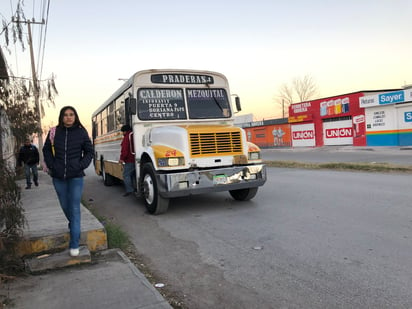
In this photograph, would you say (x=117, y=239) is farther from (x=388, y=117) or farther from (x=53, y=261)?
(x=388, y=117)

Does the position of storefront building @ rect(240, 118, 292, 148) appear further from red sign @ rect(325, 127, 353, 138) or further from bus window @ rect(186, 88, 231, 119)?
bus window @ rect(186, 88, 231, 119)

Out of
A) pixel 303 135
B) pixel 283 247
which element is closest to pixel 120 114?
pixel 283 247

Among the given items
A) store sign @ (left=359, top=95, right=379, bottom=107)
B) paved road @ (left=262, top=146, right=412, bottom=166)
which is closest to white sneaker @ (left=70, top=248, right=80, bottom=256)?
paved road @ (left=262, top=146, right=412, bottom=166)

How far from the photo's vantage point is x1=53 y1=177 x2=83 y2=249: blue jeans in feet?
14.9

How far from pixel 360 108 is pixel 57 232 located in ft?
98.5

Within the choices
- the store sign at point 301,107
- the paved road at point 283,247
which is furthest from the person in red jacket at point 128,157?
the store sign at point 301,107

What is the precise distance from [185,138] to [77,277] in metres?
3.50

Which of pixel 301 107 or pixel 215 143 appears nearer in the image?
pixel 215 143

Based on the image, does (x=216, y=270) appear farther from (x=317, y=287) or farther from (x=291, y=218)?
(x=291, y=218)

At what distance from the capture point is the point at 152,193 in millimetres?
7363

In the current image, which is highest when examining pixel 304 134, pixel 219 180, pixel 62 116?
pixel 62 116

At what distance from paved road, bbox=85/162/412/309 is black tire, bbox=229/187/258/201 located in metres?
0.21

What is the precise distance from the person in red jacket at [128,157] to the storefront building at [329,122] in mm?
26276

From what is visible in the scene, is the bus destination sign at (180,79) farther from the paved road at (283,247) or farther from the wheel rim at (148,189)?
the paved road at (283,247)
